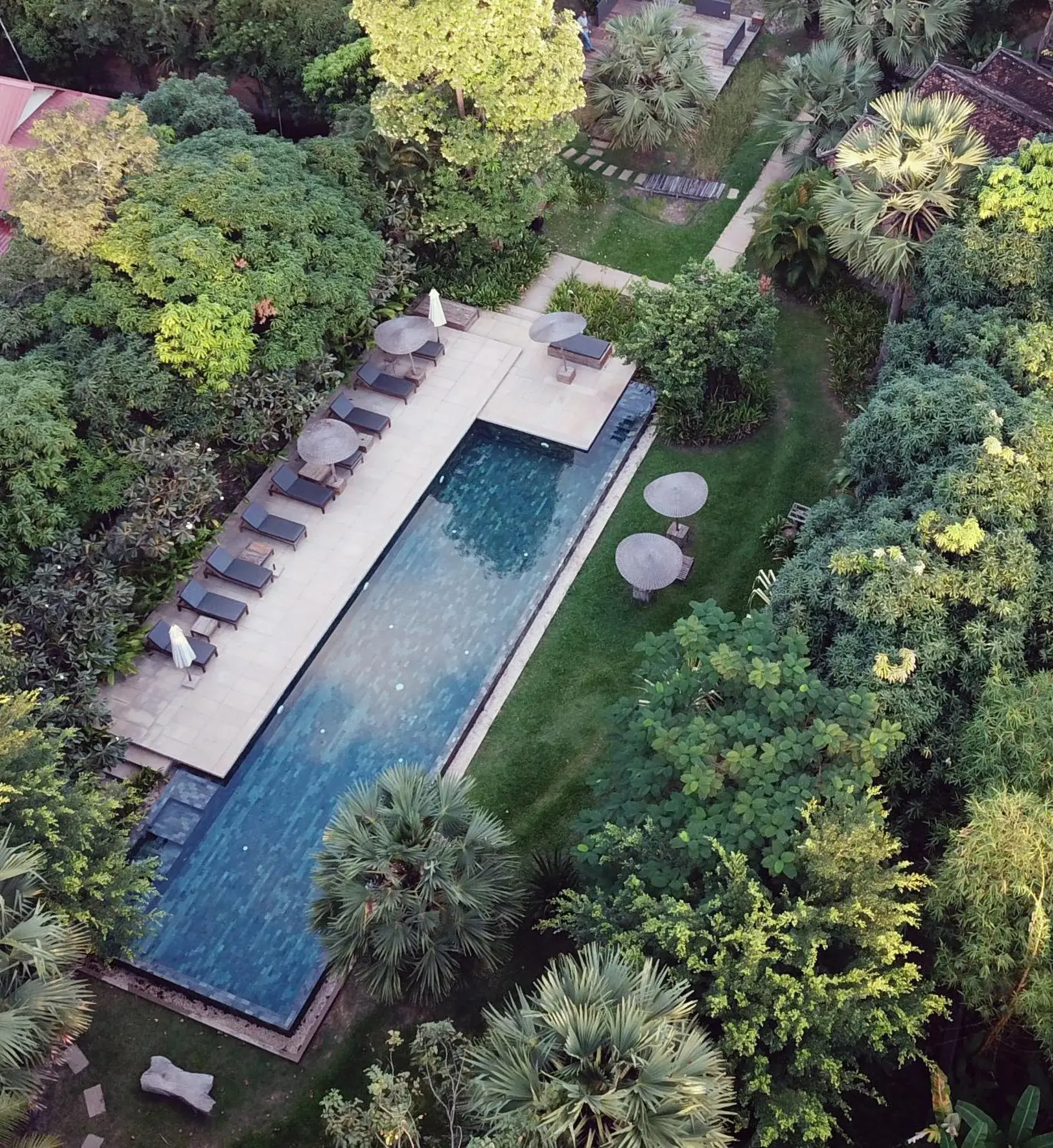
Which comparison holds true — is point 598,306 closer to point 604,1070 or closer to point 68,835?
point 68,835

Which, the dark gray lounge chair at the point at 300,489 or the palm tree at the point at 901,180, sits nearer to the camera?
the palm tree at the point at 901,180

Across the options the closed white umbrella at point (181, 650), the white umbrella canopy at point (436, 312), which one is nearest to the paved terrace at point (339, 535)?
the closed white umbrella at point (181, 650)

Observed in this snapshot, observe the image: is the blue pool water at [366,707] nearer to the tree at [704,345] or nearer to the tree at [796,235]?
the tree at [704,345]

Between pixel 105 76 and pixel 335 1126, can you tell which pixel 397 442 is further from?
pixel 105 76

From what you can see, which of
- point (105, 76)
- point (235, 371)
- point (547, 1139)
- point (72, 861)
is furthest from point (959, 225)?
point (105, 76)

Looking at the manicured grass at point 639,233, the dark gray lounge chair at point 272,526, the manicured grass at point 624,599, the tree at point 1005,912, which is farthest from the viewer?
the manicured grass at point 639,233

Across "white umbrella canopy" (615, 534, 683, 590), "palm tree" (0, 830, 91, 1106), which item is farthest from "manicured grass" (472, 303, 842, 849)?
"palm tree" (0, 830, 91, 1106)
